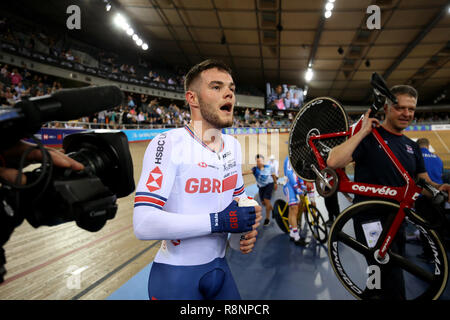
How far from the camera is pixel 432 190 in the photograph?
1300 mm

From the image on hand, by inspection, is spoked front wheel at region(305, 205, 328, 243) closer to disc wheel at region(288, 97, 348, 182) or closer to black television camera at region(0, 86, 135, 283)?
disc wheel at region(288, 97, 348, 182)

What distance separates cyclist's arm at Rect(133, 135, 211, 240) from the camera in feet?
3.29

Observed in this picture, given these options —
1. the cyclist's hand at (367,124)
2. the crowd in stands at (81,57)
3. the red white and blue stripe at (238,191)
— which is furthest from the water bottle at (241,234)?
the crowd in stands at (81,57)

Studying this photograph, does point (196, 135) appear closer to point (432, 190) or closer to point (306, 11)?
point (432, 190)

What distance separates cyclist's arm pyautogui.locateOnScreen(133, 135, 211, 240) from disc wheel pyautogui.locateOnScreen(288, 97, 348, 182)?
4.21ft

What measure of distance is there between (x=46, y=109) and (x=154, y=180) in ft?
1.76

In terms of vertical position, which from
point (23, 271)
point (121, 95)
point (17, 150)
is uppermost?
point (121, 95)

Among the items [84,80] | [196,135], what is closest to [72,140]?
[196,135]

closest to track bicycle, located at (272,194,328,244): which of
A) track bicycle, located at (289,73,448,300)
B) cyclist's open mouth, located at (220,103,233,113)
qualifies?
track bicycle, located at (289,73,448,300)

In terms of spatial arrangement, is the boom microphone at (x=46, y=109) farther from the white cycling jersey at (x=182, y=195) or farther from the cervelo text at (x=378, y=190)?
the cervelo text at (x=378, y=190)

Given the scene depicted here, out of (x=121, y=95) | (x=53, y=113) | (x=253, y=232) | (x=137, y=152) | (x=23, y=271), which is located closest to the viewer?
(x=53, y=113)

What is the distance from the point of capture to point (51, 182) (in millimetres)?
689

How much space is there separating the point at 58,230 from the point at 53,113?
5.02 meters

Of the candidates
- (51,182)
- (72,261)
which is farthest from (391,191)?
(72,261)
